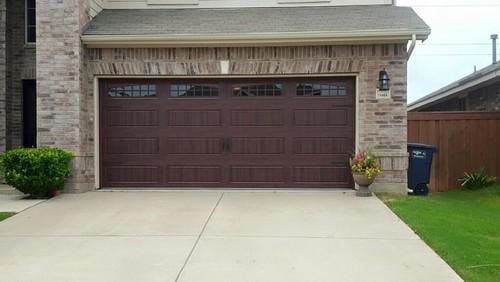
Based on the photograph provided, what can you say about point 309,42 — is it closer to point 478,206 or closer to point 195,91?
point 195,91

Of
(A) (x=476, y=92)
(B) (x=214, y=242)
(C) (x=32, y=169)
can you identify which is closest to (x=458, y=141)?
(A) (x=476, y=92)

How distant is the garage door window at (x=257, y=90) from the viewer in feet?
35.7

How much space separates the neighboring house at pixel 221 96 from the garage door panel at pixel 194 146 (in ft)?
0.08

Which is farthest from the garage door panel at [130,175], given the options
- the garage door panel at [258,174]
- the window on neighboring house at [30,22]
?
the window on neighboring house at [30,22]

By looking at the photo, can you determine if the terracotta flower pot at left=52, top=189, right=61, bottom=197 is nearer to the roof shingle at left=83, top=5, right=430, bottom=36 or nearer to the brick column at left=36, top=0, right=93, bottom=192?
the brick column at left=36, top=0, right=93, bottom=192

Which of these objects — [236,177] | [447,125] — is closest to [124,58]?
[236,177]

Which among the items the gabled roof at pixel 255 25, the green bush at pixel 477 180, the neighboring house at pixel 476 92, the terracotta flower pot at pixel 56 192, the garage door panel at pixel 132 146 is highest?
the gabled roof at pixel 255 25

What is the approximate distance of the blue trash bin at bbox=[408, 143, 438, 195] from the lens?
10.5 m

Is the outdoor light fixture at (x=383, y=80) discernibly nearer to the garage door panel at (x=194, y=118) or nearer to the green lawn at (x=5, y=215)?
the garage door panel at (x=194, y=118)

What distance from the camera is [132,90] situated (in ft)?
36.3

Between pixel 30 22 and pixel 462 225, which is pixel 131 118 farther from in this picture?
pixel 462 225

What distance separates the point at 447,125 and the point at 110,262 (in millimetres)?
8789

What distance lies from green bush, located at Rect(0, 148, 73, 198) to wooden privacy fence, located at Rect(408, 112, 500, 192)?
26.3 ft

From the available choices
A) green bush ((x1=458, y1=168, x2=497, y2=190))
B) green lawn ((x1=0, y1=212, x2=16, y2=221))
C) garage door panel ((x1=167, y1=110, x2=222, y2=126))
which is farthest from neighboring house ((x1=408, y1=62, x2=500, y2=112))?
green lawn ((x1=0, y1=212, x2=16, y2=221))
